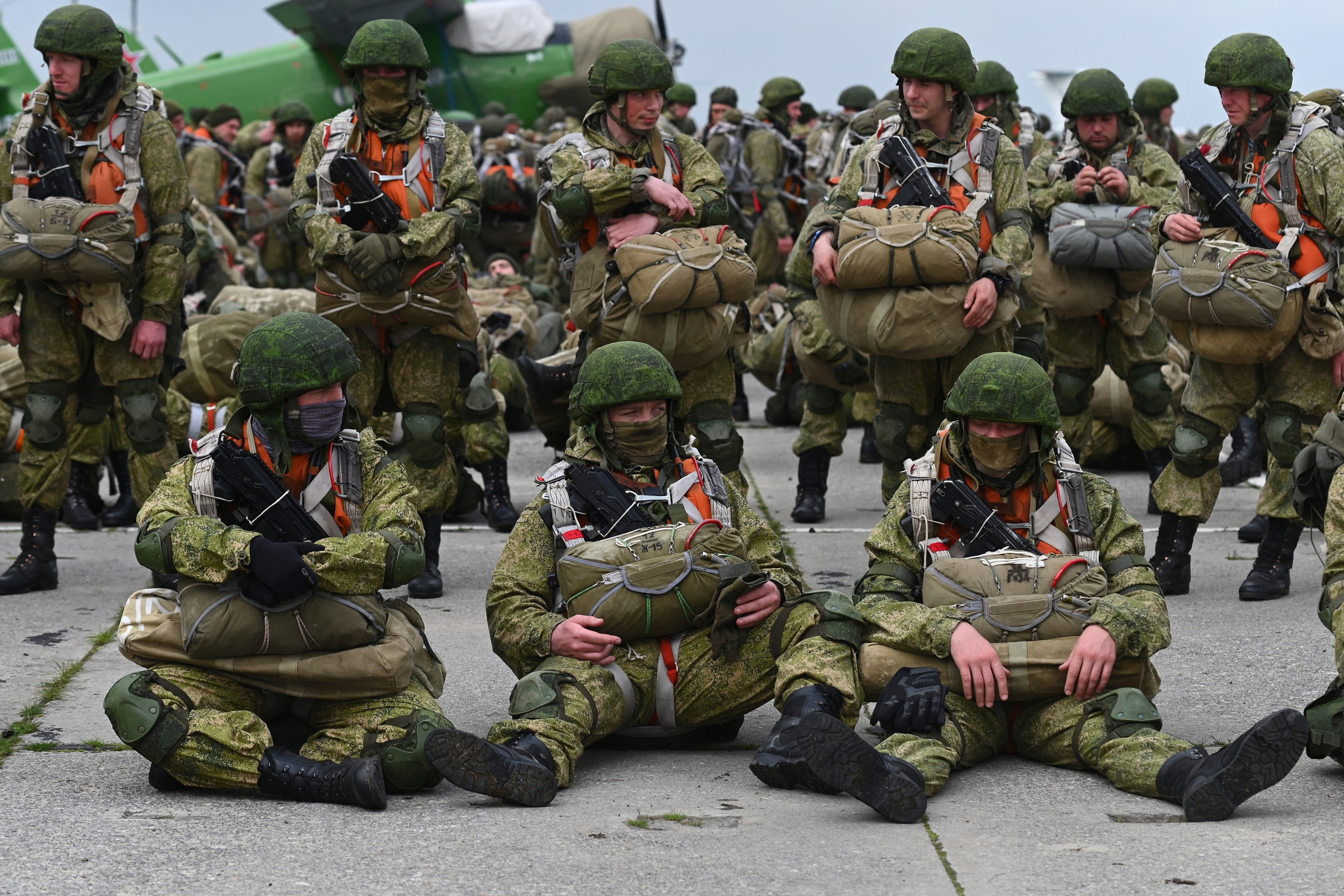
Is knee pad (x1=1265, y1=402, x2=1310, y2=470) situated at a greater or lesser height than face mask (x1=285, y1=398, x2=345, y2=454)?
lesser

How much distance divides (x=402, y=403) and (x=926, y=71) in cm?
252

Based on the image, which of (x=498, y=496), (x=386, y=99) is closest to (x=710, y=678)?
(x=386, y=99)

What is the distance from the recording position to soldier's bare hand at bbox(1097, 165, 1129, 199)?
805 centimetres

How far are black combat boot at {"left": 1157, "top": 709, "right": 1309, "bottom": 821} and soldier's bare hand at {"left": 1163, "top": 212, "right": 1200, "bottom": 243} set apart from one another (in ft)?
10.3

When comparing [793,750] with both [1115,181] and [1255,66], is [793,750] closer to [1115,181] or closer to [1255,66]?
[1255,66]

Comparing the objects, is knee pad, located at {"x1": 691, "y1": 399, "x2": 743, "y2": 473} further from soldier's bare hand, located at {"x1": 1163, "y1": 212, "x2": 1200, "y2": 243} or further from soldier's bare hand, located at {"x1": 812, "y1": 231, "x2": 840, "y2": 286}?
soldier's bare hand, located at {"x1": 1163, "y1": 212, "x2": 1200, "y2": 243}

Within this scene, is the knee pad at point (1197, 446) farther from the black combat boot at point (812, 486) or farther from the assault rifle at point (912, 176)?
the black combat boot at point (812, 486)

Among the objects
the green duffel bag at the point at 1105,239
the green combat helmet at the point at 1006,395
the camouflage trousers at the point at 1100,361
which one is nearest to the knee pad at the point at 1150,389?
the camouflage trousers at the point at 1100,361

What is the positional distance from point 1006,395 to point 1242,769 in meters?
1.21

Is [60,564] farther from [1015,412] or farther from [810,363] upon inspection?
[1015,412]

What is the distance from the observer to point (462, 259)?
725 centimetres

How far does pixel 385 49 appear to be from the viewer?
6.63m

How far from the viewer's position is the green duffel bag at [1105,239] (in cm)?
790

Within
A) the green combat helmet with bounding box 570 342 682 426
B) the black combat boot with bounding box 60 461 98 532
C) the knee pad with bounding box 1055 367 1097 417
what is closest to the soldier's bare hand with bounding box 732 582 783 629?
the green combat helmet with bounding box 570 342 682 426
